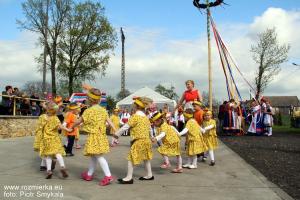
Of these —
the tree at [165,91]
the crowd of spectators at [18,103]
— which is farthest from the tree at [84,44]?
the tree at [165,91]

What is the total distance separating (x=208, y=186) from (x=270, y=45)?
35868 millimetres

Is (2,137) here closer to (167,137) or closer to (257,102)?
(167,137)

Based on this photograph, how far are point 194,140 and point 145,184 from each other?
2303 mm

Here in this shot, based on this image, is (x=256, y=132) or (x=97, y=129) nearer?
(x=97, y=129)

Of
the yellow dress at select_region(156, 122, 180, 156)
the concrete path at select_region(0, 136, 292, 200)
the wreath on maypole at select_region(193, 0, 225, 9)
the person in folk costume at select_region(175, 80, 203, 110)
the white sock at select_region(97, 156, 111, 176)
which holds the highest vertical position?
the wreath on maypole at select_region(193, 0, 225, 9)

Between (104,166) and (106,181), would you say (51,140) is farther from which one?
(106,181)

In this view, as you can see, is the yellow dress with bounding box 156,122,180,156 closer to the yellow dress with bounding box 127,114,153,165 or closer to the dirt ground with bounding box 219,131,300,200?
the yellow dress with bounding box 127,114,153,165

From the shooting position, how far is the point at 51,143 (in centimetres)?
802

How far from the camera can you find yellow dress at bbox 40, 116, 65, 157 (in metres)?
7.98

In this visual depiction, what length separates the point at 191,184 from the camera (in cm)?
753

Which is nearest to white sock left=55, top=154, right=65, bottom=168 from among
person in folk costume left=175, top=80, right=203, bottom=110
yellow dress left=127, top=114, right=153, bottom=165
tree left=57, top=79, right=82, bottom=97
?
yellow dress left=127, top=114, right=153, bottom=165

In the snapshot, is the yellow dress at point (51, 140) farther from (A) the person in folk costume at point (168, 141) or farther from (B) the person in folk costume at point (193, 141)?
(B) the person in folk costume at point (193, 141)

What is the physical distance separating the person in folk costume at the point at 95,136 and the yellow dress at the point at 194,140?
92.7 inches

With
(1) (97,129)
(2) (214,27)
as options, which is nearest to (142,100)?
(1) (97,129)
